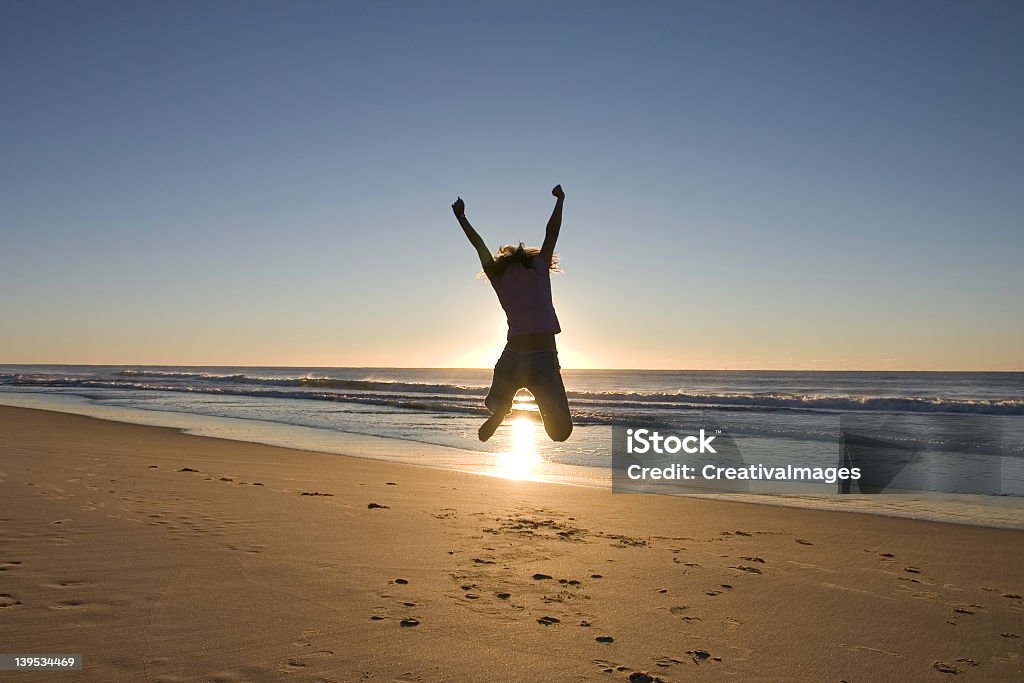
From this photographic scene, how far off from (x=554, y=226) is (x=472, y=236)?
0.60 m

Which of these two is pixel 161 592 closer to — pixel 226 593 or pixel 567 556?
pixel 226 593

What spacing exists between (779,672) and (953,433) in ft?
69.4

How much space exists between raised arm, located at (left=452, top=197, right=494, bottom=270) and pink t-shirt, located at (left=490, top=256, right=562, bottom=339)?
16 cm

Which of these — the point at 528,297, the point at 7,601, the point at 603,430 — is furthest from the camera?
the point at 603,430

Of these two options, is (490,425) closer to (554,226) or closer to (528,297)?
(528,297)

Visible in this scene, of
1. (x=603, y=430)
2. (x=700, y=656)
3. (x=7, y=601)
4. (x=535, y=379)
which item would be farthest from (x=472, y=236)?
(x=603, y=430)

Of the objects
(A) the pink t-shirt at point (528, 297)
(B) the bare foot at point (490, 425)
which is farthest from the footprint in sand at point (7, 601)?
(A) the pink t-shirt at point (528, 297)

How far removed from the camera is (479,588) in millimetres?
5969

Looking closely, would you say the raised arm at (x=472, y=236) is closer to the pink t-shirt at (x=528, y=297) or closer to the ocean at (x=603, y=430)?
the pink t-shirt at (x=528, y=297)

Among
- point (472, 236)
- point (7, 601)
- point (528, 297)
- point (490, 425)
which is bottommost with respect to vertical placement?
point (7, 601)

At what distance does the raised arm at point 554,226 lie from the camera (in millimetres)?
5423

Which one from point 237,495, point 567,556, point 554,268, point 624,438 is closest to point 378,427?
point 624,438

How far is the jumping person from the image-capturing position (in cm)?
543

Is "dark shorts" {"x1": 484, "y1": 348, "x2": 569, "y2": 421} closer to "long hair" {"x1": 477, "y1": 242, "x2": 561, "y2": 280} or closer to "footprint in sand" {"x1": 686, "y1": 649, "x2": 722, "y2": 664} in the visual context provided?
"long hair" {"x1": 477, "y1": 242, "x2": 561, "y2": 280}
